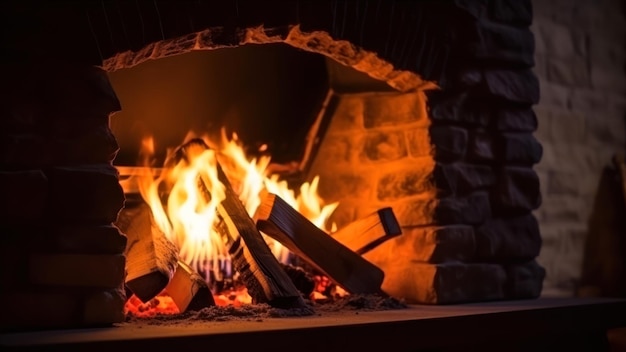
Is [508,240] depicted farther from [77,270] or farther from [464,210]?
[77,270]

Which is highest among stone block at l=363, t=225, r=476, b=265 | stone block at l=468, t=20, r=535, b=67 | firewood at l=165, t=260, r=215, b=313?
stone block at l=468, t=20, r=535, b=67

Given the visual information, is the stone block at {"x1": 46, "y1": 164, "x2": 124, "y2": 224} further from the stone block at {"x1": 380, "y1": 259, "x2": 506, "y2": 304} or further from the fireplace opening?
the stone block at {"x1": 380, "y1": 259, "x2": 506, "y2": 304}

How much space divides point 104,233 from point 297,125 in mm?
1331

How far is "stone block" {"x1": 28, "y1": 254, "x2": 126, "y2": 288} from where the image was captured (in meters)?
2.12

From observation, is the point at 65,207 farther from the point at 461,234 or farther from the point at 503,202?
the point at 503,202

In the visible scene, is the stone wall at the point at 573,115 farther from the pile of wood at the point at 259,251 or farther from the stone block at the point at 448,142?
the pile of wood at the point at 259,251

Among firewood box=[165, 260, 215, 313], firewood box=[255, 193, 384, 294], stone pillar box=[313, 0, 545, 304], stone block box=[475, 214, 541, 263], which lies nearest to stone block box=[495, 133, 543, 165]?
stone pillar box=[313, 0, 545, 304]

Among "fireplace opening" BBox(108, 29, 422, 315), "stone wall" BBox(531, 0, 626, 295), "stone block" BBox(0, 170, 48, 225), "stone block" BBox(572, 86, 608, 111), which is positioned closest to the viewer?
"stone block" BBox(0, 170, 48, 225)

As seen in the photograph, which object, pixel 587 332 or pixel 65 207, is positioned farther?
pixel 587 332

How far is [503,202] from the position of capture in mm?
3201

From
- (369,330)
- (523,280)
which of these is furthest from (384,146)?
(369,330)

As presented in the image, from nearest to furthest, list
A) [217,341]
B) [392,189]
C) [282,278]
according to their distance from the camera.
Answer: [217,341], [282,278], [392,189]

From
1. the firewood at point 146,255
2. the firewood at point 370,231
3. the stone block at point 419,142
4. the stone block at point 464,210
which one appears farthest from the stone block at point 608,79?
the firewood at point 146,255

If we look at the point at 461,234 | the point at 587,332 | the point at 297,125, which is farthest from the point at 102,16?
the point at 587,332
